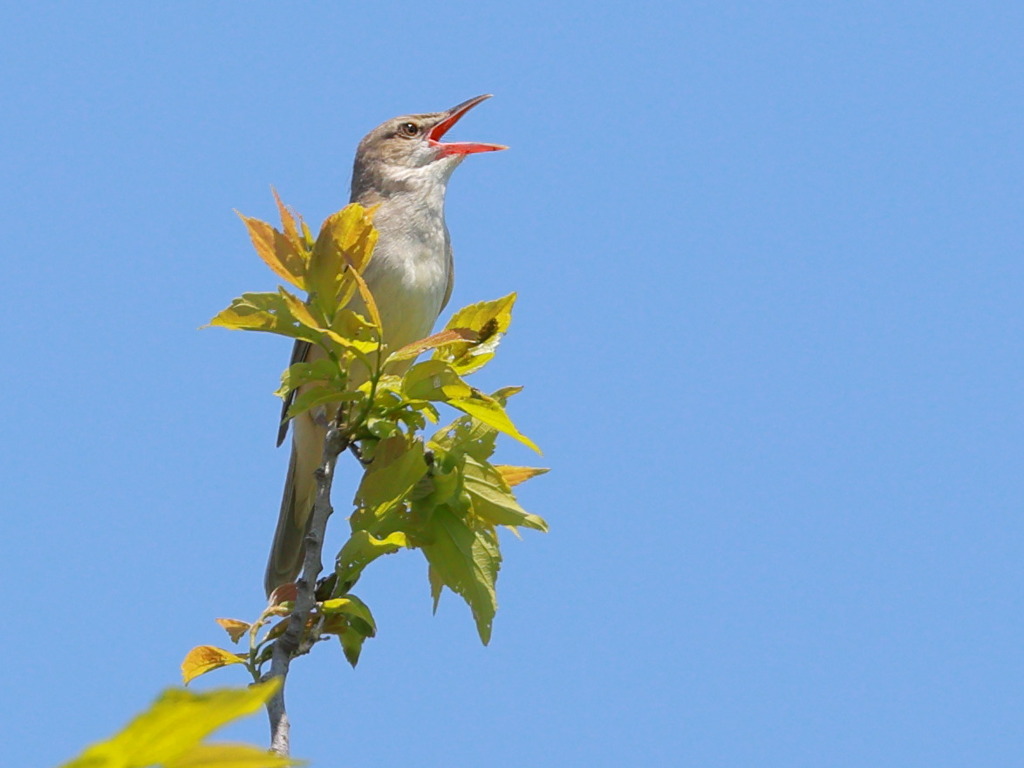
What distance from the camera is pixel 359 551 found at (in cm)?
353

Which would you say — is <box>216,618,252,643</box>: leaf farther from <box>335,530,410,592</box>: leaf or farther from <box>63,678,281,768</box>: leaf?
<box>63,678,281,768</box>: leaf

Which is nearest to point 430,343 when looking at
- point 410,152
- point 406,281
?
point 406,281

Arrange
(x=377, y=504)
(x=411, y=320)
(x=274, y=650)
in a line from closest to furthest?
(x=274, y=650) < (x=377, y=504) < (x=411, y=320)

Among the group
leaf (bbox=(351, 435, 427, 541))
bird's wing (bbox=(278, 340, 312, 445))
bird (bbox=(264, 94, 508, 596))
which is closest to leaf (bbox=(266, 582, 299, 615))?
leaf (bbox=(351, 435, 427, 541))

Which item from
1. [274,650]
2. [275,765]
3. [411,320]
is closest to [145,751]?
[275,765]

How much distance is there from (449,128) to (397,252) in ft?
5.10

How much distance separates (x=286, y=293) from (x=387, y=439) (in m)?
0.52

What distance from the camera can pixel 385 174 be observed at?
7.33m

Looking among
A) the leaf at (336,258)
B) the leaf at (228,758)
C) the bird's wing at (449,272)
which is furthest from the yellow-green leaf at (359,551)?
the bird's wing at (449,272)

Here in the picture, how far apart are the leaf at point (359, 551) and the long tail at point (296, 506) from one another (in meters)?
2.69

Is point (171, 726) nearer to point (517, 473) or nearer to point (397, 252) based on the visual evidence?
point (517, 473)

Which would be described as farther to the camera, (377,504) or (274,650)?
(377,504)

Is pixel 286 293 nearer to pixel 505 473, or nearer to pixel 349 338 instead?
pixel 349 338

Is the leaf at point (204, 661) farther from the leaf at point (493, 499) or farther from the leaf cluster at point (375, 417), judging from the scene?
the leaf at point (493, 499)
